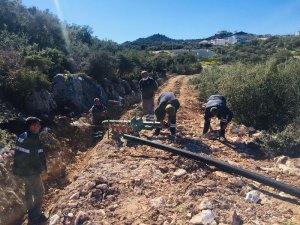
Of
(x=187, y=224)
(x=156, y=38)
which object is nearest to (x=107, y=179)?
(x=187, y=224)

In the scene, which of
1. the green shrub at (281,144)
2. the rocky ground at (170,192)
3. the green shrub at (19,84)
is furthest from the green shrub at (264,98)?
the green shrub at (19,84)

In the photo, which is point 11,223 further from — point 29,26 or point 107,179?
point 29,26

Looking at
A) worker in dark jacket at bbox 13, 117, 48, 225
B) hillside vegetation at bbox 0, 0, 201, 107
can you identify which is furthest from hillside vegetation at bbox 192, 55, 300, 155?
worker in dark jacket at bbox 13, 117, 48, 225

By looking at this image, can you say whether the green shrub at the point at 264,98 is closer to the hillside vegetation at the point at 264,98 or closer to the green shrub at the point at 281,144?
the hillside vegetation at the point at 264,98

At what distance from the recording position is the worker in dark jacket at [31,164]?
578 centimetres

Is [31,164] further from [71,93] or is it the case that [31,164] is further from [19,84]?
[71,93]


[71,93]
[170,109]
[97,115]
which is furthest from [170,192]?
[71,93]

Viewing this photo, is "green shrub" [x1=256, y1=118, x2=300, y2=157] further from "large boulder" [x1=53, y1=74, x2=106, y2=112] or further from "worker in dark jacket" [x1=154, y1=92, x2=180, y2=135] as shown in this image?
"large boulder" [x1=53, y1=74, x2=106, y2=112]

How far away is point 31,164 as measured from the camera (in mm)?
5848

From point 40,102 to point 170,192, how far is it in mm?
9542

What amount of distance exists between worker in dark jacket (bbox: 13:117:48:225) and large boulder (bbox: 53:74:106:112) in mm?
10407

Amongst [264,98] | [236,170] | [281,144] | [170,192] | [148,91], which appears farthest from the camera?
[264,98]

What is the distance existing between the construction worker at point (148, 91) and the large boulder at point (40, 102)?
192 inches

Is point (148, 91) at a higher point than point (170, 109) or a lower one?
higher
